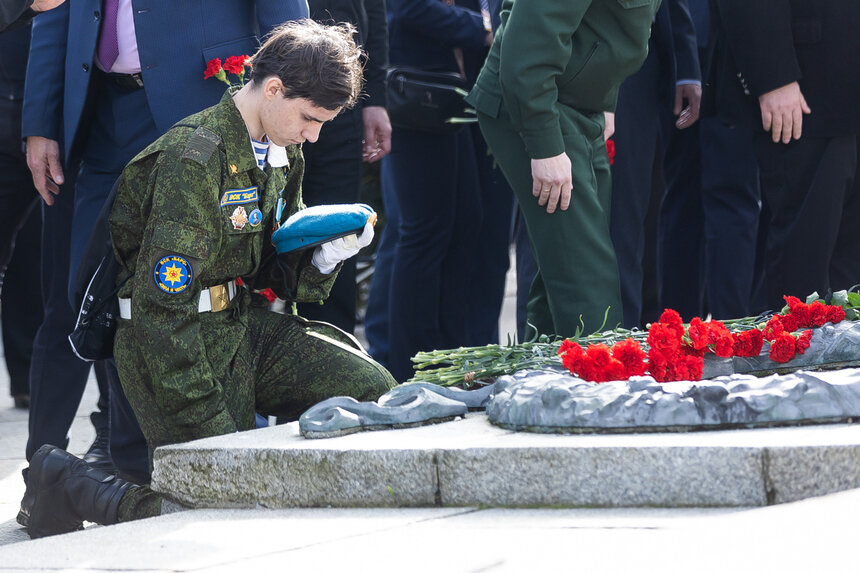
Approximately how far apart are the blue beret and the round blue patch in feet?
1.20

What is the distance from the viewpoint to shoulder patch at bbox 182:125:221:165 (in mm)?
3398

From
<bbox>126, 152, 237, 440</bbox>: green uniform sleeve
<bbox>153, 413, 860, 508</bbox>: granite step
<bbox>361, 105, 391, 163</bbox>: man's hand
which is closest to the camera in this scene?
<bbox>153, 413, 860, 508</bbox>: granite step

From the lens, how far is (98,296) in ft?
11.5

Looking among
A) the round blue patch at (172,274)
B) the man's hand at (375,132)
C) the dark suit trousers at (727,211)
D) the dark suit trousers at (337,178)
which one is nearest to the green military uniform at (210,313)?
the round blue patch at (172,274)

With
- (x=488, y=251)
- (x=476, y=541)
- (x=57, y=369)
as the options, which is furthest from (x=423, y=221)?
(x=476, y=541)

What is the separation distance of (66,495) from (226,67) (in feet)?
4.32

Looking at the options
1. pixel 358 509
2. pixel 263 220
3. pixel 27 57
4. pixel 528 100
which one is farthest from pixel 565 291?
pixel 27 57

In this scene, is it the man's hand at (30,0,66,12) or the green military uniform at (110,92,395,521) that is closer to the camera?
the man's hand at (30,0,66,12)

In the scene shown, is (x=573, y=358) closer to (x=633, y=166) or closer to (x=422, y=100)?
(x=633, y=166)

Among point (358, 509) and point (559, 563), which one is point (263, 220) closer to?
point (358, 509)

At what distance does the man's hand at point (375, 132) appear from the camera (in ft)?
15.8

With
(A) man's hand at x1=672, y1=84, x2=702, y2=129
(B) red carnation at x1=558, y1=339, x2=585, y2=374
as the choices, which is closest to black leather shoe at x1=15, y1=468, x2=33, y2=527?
(B) red carnation at x1=558, y1=339, x2=585, y2=374

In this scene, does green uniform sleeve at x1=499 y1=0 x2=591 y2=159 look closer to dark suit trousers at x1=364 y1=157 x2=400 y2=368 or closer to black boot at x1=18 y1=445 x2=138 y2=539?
black boot at x1=18 y1=445 x2=138 y2=539

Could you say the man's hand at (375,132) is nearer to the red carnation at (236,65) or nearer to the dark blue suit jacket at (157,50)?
the dark blue suit jacket at (157,50)
